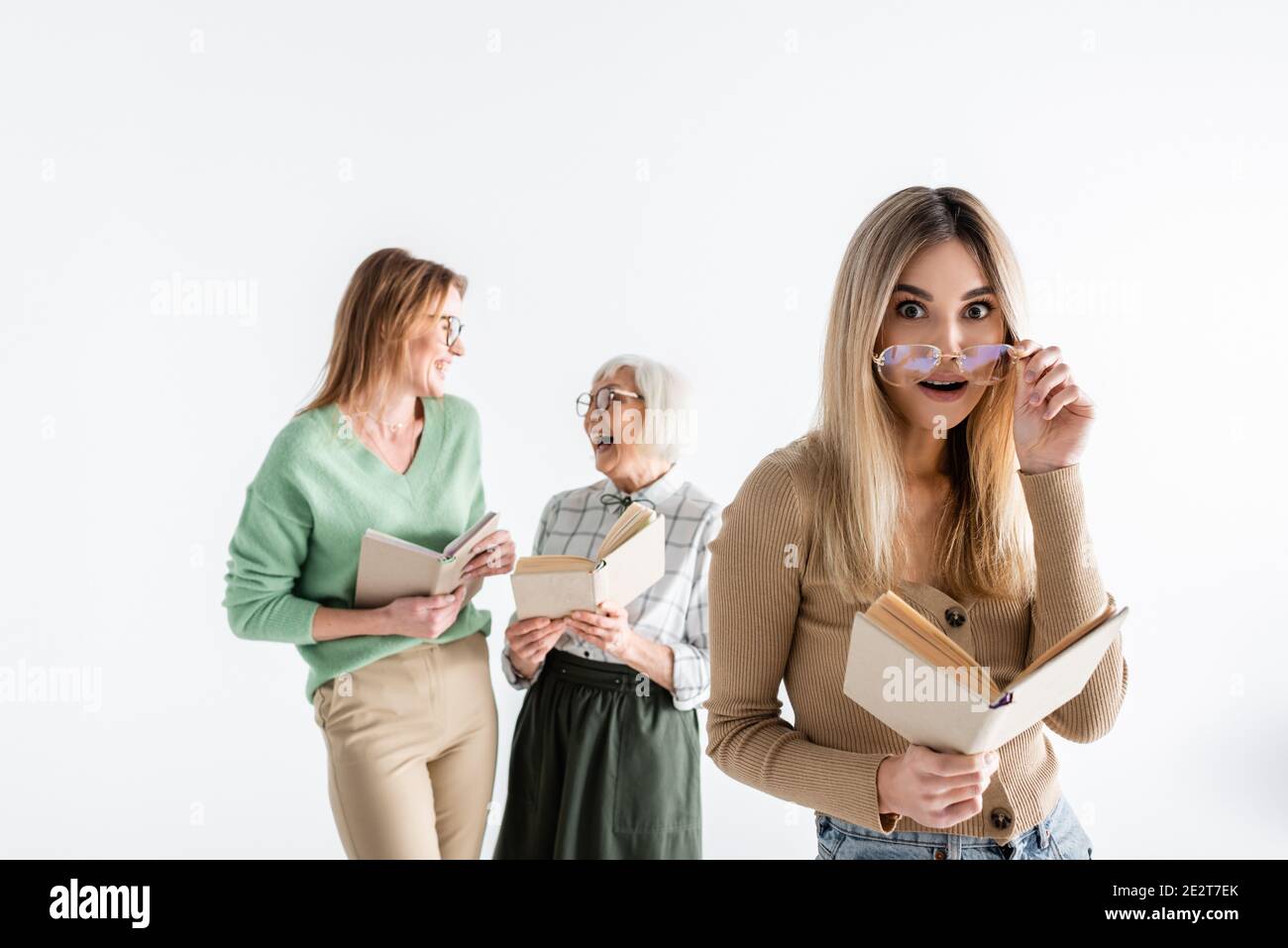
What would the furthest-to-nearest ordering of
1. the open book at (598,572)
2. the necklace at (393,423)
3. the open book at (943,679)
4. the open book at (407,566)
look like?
the necklace at (393,423) < the open book at (407,566) < the open book at (598,572) < the open book at (943,679)

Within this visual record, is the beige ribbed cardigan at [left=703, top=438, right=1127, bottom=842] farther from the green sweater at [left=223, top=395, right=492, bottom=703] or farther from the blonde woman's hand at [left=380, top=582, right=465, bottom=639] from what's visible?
the green sweater at [left=223, top=395, right=492, bottom=703]

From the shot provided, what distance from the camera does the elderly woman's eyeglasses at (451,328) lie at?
2914 mm

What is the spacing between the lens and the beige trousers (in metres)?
2.69

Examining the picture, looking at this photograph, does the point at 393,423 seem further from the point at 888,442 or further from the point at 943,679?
the point at 943,679

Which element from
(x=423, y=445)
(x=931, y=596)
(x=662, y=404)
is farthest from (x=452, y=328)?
(x=931, y=596)

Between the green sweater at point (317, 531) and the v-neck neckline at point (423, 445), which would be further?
the v-neck neckline at point (423, 445)

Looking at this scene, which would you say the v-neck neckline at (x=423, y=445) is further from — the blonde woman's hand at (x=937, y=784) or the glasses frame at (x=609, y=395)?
the blonde woman's hand at (x=937, y=784)

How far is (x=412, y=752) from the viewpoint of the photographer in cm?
274

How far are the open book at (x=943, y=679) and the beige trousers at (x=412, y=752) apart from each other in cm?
159

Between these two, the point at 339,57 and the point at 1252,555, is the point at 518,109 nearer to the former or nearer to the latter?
the point at 339,57
